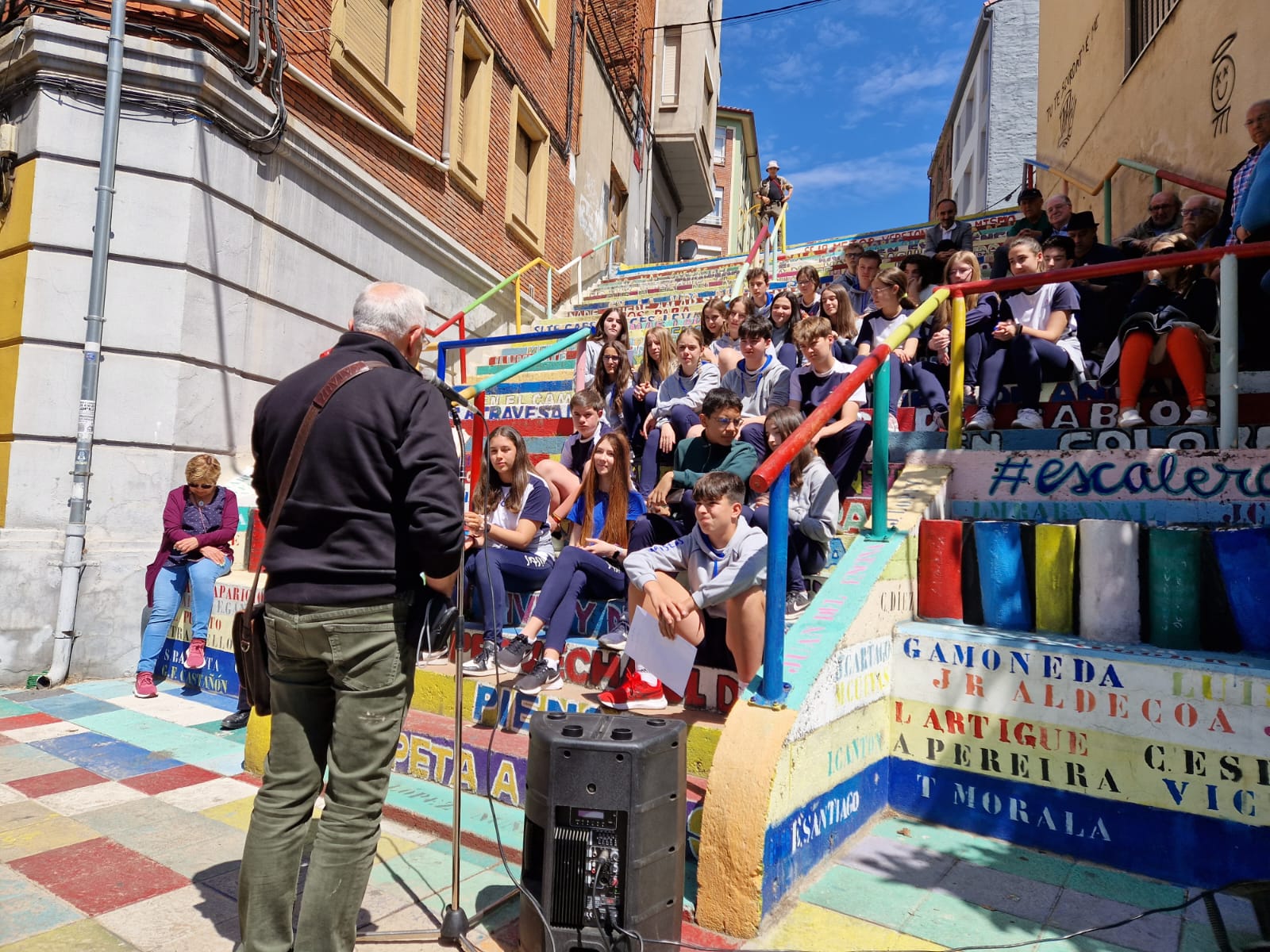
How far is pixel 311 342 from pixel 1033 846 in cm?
794

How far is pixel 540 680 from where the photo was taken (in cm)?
411

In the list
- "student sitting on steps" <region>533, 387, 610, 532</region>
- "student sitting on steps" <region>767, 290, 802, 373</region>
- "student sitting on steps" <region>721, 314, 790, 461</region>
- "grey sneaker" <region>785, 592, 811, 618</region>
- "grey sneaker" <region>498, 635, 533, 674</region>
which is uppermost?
"student sitting on steps" <region>767, 290, 802, 373</region>

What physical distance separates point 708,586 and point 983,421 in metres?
2.65

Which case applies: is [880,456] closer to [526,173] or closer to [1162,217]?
[1162,217]

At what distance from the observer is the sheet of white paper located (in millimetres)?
3549

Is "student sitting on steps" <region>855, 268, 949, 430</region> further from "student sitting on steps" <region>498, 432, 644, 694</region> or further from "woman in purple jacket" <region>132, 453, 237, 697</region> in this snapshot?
"woman in purple jacket" <region>132, 453, 237, 697</region>

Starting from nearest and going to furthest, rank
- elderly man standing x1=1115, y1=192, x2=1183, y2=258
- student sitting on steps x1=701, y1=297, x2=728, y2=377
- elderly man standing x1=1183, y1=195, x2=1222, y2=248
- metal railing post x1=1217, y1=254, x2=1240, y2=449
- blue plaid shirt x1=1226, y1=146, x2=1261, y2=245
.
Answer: metal railing post x1=1217, y1=254, x2=1240, y2=449
blue plaid shirt x1=1226, y1=146, x2=1261, y2=245
elderly man standing x1=1183, y1=195, x2=1222, y2=248
elderly man standing x1=1115, y1=192, x2=1183, y2=258
student sitting on steps x1=701, y1=297, x2=728, y2=377

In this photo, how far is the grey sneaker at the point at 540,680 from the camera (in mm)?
4051

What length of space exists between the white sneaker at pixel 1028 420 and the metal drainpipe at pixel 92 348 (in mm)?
6741

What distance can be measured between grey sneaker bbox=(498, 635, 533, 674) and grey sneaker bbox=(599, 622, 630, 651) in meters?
Result: 0.39

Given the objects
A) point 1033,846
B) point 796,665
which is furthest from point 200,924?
point 1033,846

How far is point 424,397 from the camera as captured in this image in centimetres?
254

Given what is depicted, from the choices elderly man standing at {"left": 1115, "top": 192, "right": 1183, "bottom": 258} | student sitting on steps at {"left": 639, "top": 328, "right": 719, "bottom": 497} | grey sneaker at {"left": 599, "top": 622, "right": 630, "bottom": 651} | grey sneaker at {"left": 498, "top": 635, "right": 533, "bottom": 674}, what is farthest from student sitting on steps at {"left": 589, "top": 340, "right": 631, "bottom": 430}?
elderly man standing at {"left": 1115, "top": 192, "right": 1183, "bottom": 258}

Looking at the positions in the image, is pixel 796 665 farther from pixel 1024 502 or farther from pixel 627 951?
pixel 1024 502
